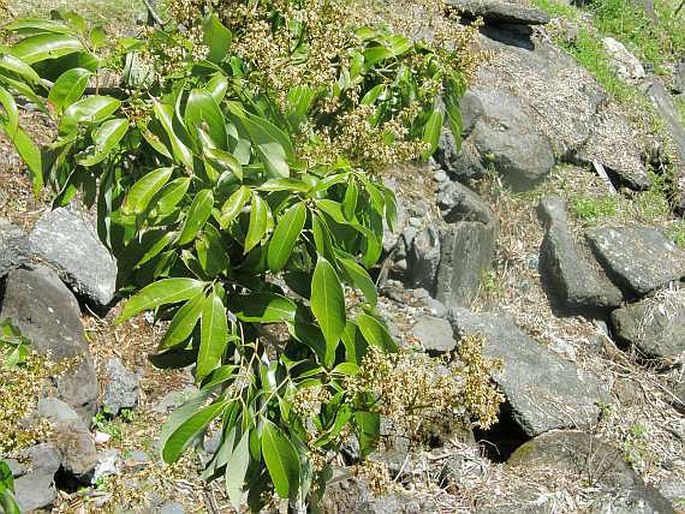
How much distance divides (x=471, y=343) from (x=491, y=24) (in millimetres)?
6087

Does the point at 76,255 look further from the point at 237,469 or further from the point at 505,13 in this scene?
the point at 505,13

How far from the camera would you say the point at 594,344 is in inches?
234

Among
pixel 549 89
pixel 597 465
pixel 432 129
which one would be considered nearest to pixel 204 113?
pixel 432 129

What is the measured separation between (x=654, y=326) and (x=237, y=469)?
4.91m

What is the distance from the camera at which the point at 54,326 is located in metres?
3.50

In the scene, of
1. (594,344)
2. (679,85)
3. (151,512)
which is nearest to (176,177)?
(151,512)

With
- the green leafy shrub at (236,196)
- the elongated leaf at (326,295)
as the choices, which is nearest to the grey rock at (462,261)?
the green leafy shrub at (236,196)

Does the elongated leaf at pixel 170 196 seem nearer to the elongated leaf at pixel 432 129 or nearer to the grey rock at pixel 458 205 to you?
the elongated leaf at pixel 432 129

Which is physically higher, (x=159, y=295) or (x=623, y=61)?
(x=159, y=295)

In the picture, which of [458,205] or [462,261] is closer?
[462,261]

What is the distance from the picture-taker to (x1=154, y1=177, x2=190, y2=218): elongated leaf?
5.22 feet

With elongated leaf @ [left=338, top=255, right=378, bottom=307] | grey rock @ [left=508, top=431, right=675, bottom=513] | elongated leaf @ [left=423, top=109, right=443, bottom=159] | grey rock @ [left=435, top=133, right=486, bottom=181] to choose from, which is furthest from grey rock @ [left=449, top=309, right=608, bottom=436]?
elongated leaf @ [left=338, top=255, right=378, bottom=307]

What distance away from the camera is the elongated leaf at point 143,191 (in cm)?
159

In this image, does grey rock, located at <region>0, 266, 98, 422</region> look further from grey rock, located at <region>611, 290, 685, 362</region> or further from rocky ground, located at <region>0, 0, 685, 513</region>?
grey rock, located at <region>611, 290, 685, 362</region>
